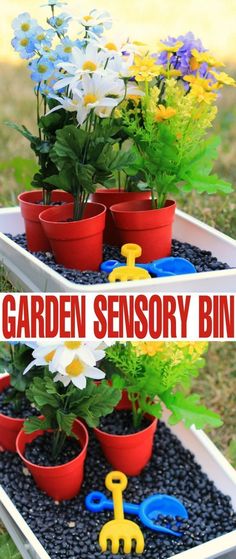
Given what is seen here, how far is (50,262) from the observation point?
1.25 meters

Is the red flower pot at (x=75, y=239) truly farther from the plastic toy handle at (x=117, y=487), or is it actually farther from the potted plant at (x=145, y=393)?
the plastic toy handle at (x=117, y=487)

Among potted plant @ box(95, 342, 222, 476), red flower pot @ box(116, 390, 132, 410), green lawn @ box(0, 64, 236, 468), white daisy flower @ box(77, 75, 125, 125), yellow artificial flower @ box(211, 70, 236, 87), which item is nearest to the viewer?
white daisy flower @ box(77, 75, 125, 125)

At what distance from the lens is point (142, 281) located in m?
1.14

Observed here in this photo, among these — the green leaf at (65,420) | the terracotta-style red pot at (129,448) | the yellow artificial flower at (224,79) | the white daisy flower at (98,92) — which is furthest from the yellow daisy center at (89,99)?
the terracotta-style red pot at (129,448)

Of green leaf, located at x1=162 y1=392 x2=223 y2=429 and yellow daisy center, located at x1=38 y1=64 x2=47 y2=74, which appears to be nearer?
yellow daisy center, located at x1=38 y1=64 x2=47 y2=74

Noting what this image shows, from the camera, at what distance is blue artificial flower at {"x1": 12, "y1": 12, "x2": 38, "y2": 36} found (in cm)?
122

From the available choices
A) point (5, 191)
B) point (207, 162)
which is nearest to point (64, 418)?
point (207, 162)

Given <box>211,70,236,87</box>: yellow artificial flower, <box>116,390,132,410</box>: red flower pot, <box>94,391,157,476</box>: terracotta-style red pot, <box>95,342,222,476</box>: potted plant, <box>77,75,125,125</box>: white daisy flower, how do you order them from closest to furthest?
<box>77,75,125,125</box>: white daisy flower < <box>211,70,236,87</box>: yellow artificial flower < <box>95,342,222,476</box>: potted plant < <box>94,391,157,476</box>: terracotta-style red pot < <box>116,390,132,410</box>: red flower pot

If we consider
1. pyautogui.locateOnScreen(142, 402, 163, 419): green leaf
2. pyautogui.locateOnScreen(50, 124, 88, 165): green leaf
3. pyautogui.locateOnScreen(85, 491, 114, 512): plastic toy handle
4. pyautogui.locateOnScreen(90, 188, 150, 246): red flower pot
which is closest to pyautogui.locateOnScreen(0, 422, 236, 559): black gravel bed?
pyautogui.locateOnScreen(85, 491, 114, 512): plastic toy handle

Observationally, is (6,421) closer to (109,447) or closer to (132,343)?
(109,447)

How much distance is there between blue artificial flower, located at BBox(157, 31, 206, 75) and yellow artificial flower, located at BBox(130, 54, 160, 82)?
47 millimetres

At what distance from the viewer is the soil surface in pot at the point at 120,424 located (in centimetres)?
148

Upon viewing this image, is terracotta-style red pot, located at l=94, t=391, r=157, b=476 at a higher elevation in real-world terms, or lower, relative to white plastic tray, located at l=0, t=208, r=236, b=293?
lower

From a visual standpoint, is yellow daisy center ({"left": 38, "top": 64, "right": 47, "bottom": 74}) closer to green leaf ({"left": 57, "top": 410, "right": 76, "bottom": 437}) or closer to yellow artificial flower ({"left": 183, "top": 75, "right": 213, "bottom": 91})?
yellow artificial flower ({"left": 183, "top": 75, "right": 213, "bottom": 91})
